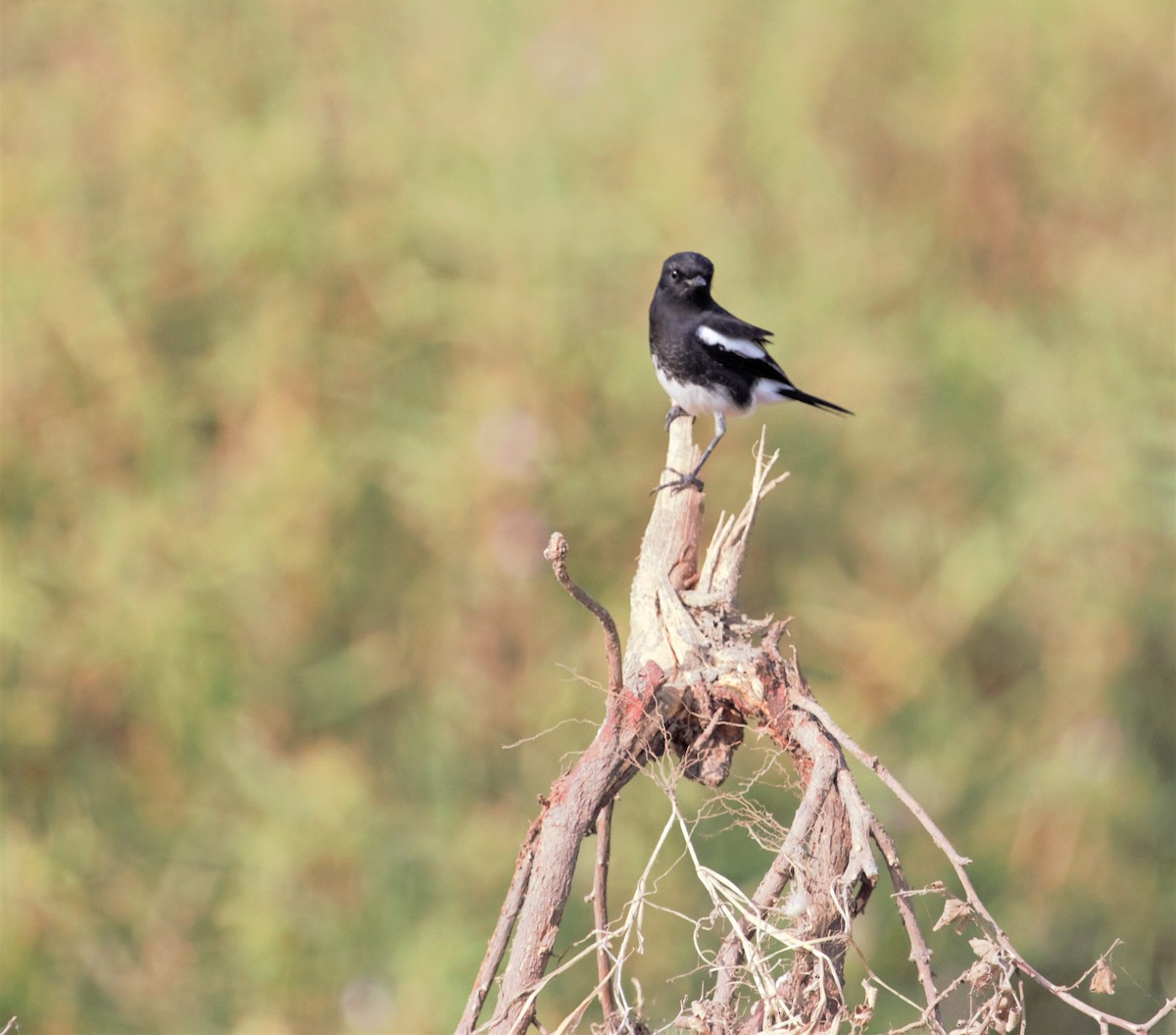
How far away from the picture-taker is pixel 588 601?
1.05m

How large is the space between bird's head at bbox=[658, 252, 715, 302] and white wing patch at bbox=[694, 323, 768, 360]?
0.19 ft

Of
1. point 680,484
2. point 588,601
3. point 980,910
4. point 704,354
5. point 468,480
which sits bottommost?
point 980,910

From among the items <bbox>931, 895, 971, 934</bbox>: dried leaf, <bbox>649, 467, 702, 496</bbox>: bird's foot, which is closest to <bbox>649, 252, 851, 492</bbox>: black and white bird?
<bbox>649, 467, 702, 496</bbox>: bird's foot

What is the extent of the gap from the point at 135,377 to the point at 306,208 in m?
0.63

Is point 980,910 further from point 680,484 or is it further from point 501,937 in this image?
point 680,484

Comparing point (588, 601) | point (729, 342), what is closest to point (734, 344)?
point (729, 342)

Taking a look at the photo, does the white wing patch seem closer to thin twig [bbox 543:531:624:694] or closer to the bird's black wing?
the bird's black wing

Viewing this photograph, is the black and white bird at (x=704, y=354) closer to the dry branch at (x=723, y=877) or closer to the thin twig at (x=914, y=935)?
the dry branch at (x=723, y=877)

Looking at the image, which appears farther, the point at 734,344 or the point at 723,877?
the point at 734,344

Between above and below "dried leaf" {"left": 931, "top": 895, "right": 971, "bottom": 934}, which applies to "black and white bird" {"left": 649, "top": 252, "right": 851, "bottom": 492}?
above

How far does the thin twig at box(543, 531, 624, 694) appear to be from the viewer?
1.02 metres

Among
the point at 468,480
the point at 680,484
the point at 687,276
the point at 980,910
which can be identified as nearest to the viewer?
the point at 980,910

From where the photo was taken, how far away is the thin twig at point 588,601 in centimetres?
102

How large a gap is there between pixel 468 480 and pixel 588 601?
2.16 meters
